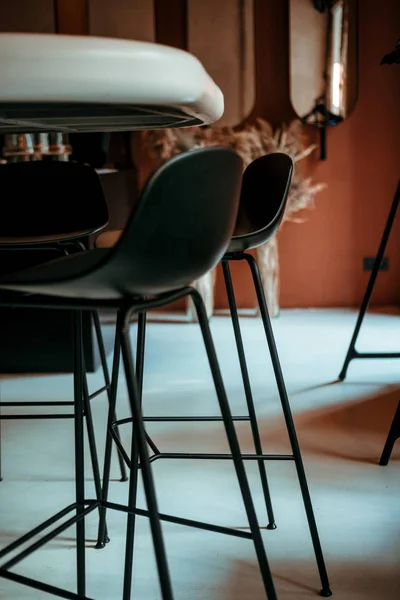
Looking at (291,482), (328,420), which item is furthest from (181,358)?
(291,482)

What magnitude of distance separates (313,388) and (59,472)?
123 centimetres

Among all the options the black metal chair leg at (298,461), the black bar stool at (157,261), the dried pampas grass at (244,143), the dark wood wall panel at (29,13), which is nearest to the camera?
the black bar stool at (157,261)

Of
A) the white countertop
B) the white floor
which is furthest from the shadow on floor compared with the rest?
the white countertop

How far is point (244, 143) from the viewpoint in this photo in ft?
14.9

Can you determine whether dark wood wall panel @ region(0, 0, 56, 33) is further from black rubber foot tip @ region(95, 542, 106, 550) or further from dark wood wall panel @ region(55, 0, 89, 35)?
black rubber foot tip @ region(95, 542, 106, 550)

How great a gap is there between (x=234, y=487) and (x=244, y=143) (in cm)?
291

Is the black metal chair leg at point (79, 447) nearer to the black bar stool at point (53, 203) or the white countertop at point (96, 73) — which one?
the black bar stool at point (53, 203)

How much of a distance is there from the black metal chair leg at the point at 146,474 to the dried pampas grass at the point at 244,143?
3636 millimetres

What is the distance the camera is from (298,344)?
3.94 metres

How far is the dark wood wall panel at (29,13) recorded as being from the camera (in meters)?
4.81

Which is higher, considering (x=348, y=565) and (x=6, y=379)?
(x=348, y=565)

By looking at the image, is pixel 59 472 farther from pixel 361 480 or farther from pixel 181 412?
pixel 361 480

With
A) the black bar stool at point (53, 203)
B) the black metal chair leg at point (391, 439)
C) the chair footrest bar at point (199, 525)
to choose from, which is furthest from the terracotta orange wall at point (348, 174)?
the chair footrest bar at point (199, 525)

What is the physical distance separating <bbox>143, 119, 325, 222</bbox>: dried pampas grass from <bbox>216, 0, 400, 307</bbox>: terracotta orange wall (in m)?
0.39
